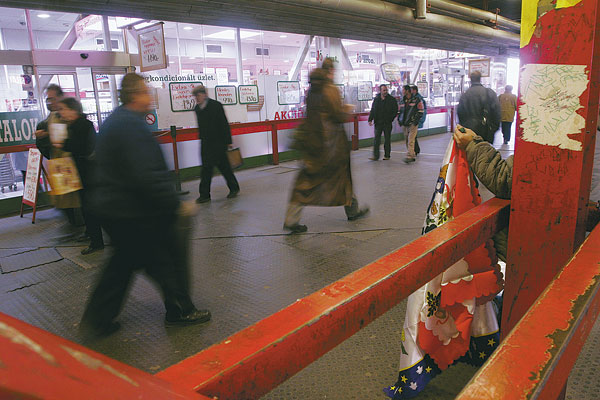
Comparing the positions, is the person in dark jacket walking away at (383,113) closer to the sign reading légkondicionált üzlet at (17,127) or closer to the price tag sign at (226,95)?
the price tag sign at (226,95)

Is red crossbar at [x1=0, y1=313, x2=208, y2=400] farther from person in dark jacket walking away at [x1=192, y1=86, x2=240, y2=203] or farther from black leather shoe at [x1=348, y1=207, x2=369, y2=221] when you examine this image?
person in dark jacket walking away at [x1=192, y1=86, x2=240, y2=203]

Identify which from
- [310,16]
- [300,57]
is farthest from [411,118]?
[300,57]

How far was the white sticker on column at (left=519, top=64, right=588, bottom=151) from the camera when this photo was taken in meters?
1.82

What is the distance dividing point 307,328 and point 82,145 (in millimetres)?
4583

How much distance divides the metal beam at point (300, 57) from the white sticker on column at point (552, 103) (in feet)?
36.0

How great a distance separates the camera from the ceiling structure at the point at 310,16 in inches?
267

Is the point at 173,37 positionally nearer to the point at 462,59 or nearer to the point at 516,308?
the point at 516,308

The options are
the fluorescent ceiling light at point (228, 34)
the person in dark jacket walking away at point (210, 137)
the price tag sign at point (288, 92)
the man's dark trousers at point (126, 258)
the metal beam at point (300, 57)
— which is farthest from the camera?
the metal beam at point (300, 57)

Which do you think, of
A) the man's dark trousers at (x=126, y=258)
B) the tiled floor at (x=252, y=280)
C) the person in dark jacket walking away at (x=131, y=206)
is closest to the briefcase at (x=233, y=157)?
the tiled floor at (x=252, y=280)

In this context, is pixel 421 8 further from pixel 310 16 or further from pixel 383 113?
pixel 310 16

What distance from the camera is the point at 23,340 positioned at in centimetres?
46

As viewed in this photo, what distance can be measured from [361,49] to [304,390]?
558 inches

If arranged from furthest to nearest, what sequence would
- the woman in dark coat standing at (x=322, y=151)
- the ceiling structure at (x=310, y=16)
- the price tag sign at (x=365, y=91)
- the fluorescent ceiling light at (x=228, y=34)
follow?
1. the price tag sign at (x=365, y=91)
2. the fluorescent ceiling light at (x=228, y=34)
3. the ceiling structure at (x=310, y=16)
4. the woman in dark coat standing at (x=322, y=151)

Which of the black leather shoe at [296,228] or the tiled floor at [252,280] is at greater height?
the black leather shoe at [296,228]
